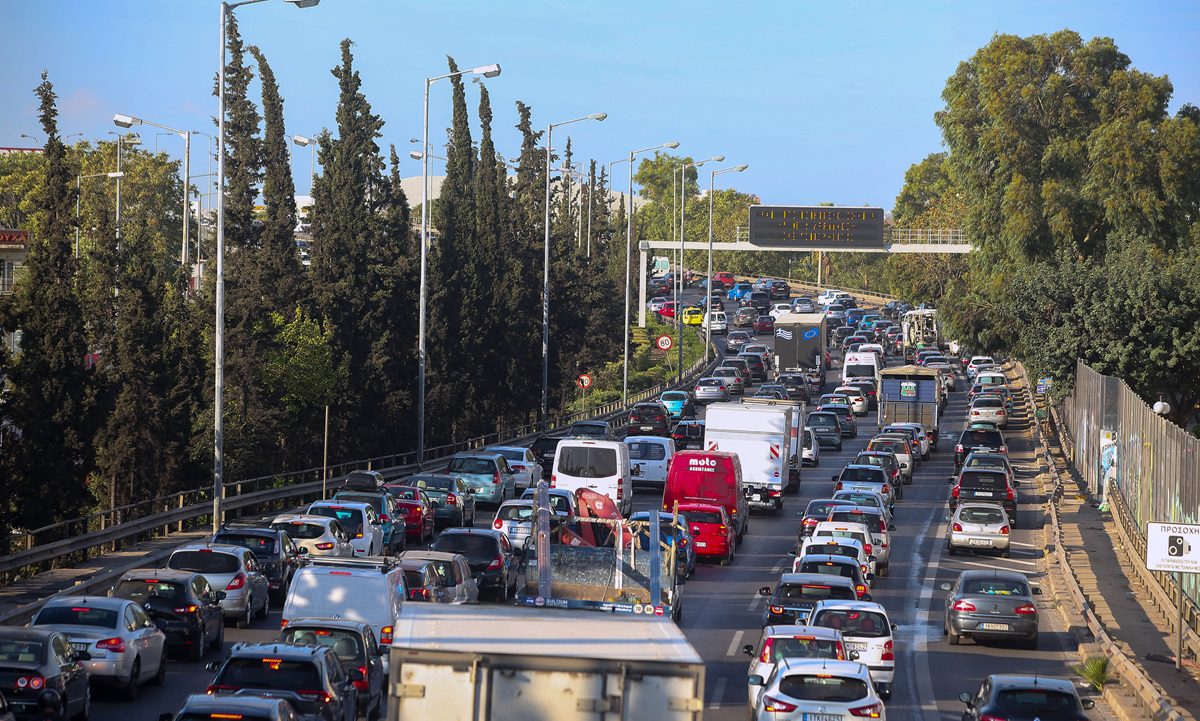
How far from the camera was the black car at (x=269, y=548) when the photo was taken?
28.9m

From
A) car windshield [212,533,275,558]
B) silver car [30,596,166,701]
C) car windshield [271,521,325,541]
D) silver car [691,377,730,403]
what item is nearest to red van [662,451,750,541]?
car windshield [271,521,325,541]

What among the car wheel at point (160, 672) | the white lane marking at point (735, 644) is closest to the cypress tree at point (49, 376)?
the car wheel at point (160, 672)

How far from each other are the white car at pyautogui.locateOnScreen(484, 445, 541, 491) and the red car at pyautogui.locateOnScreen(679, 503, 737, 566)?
1229 centimetres

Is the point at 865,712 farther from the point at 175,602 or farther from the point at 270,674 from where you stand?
the point at 175,602

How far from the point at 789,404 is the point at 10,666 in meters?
35.9

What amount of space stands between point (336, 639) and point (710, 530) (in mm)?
18090

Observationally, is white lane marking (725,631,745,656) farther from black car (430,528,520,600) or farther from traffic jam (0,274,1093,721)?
black car (430,528,520,600)

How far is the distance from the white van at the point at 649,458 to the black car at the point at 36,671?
105ft

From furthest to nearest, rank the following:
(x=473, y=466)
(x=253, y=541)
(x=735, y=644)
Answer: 1. (x=473, y=466)
2. (x=253, y=541)
3. (x=735, y=644)

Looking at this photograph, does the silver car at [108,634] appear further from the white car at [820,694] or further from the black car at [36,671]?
the white car at [820,694]

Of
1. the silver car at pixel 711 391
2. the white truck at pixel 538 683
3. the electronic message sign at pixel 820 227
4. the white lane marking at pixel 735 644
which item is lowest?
the white lane marking at pixel 735 644

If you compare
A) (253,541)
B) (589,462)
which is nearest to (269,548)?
(253,541)

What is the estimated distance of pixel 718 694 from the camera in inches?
886

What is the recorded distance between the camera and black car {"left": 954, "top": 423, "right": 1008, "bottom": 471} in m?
57.8
